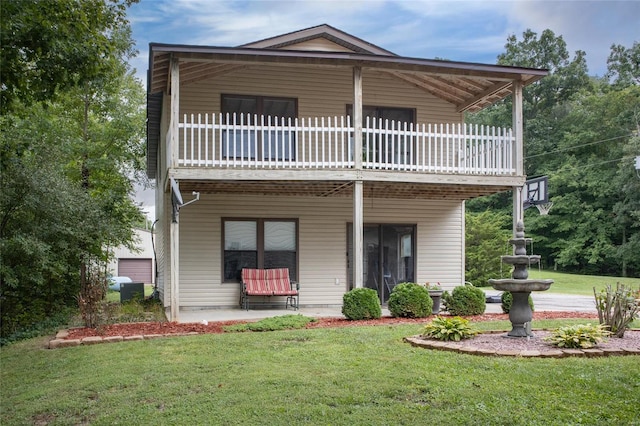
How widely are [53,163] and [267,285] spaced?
5.36 meters

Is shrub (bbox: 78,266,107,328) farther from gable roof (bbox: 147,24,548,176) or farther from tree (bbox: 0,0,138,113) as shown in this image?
gable roof (bbox: 147,24,548,176)

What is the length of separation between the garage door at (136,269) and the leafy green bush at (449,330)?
3648cm

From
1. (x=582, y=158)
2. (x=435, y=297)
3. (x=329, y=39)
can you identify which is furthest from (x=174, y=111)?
(x=582, y=158)

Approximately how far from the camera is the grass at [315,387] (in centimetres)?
537

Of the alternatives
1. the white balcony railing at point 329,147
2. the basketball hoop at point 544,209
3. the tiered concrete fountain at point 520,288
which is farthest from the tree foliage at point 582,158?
the tiered concrete fountain at point 520,288

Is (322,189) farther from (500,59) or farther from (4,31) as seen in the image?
(500,59)

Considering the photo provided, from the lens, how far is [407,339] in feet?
28.8

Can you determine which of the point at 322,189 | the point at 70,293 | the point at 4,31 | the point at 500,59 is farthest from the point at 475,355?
the point at 500,59

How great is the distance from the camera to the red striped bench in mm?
14383

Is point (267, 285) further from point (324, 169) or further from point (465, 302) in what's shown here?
point (465, 302)

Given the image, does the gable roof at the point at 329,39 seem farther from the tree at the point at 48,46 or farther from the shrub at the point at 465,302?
the tree at the point at 48,46

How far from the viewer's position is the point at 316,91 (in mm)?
15617

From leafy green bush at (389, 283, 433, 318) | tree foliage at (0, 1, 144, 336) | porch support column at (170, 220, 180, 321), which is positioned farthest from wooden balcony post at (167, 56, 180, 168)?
Answer: leafy green bush at (389, 283, 433, 318)

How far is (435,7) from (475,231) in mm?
17775
